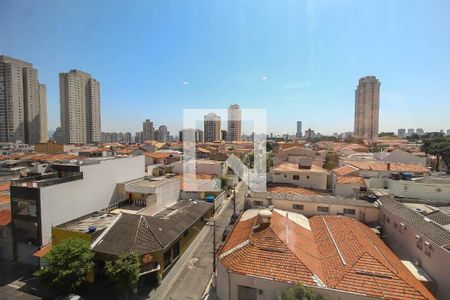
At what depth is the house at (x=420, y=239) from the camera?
30.6ft

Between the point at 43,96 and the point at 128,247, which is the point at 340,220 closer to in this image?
the point at 128,247

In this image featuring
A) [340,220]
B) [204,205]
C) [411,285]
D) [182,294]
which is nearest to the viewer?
[411,285]

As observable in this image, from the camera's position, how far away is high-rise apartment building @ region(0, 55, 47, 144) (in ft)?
176

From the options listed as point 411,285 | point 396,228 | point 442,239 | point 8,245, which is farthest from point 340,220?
point 8,245

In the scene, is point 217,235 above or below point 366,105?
below

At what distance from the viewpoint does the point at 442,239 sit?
32.1 ft

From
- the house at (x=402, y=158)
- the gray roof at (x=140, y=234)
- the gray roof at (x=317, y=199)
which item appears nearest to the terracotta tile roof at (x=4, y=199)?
the gray roof at (x=140, y=234)

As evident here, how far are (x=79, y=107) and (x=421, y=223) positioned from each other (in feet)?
269

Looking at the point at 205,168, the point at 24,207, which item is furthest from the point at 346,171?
the point at 24,207

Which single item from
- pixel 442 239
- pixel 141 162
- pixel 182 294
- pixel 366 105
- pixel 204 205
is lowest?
pixel 182 294

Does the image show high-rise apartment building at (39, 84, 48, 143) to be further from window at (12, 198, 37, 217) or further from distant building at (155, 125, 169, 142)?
window at (12, 198, 37, 217)

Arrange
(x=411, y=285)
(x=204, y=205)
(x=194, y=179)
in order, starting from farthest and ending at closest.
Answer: (x=194, y=179)
(x=204, y=205)
(x=411, y=285)

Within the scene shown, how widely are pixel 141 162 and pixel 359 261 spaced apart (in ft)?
62.3

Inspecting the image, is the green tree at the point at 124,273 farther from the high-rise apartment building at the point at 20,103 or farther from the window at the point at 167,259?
the high-rise apartment building at the point at 20,103
